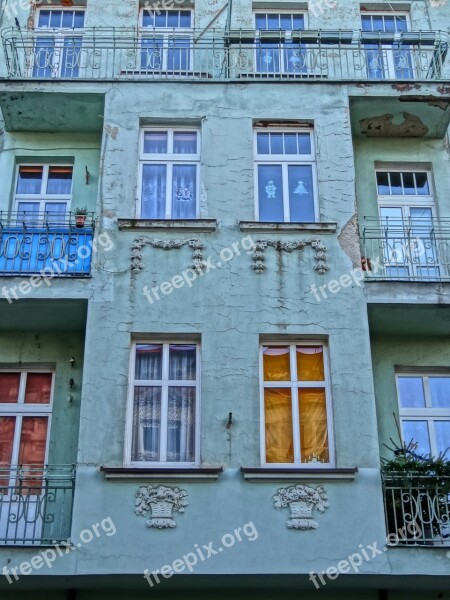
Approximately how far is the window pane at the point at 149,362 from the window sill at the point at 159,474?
1.47 m

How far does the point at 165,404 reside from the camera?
1199 cm

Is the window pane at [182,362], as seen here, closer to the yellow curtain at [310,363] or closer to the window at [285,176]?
the yellow curtain at [310,363]

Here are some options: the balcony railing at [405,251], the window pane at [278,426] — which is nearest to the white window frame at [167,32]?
the balcony railing at [405,251]

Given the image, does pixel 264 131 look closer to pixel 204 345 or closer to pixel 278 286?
pixel 278 286

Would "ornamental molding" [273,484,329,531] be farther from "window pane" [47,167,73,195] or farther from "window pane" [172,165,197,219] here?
"window pane" [47,167,73,195]

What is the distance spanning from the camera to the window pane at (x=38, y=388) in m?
13.1

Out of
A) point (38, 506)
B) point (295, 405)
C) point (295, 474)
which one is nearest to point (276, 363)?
point (295, 405)

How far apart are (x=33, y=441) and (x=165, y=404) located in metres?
2.24

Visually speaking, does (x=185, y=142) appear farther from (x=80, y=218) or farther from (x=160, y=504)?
(x=160, y=504)

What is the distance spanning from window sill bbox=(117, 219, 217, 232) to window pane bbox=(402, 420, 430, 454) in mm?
4165

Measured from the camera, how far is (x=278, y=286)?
12.6 metres

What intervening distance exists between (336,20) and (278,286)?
6.27 metres

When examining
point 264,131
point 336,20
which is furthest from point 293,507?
point 336,20

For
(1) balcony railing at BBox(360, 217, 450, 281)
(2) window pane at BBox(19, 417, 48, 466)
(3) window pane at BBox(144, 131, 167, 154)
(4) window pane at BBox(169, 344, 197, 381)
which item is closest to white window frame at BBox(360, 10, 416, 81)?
(1) balcony railing at BBox(360, 217, 450, 281)
